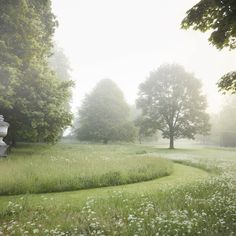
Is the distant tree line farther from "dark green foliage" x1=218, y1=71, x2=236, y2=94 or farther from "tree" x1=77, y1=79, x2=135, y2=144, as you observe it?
"dark green foliage" x1=218, y1=71, x2=236, y2=94

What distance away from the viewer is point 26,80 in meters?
20.9

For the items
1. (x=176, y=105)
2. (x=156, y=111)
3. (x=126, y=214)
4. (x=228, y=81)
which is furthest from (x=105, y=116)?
A: (x=126, y=214)

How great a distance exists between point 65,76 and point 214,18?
51160 mm

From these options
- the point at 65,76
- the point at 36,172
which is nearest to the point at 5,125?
the point at 36,172

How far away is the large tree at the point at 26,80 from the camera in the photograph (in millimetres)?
18688

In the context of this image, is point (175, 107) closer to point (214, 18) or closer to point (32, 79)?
point (32, 79)

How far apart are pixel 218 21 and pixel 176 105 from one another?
41.1 m

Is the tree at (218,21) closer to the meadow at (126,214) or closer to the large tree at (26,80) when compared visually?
the meadow at (126,214)

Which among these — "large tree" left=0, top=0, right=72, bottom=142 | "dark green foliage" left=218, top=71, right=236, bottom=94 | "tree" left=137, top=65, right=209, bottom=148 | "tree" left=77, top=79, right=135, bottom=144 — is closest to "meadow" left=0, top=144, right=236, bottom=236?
"dark green foliage" left=218, top=71, right=236, bottom=94

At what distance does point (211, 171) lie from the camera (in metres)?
18.1

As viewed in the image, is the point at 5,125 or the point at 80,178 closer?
the point at 5,125

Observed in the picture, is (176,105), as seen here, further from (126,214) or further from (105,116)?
(126,214)

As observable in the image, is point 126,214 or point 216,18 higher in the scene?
point 216,18

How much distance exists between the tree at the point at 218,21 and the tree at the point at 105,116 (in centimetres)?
4261
